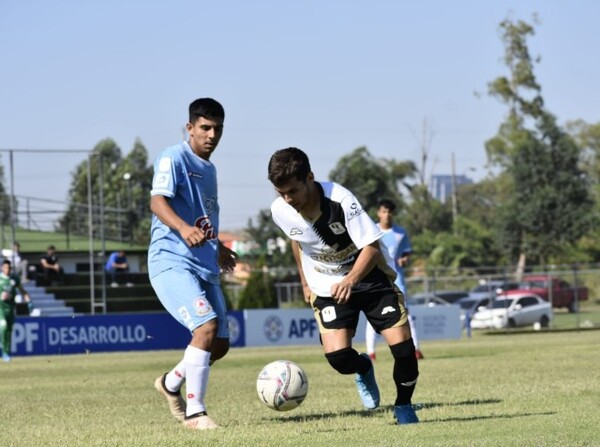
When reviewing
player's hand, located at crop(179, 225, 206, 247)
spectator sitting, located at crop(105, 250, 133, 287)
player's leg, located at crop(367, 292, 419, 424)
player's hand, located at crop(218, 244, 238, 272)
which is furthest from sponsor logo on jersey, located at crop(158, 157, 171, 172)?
spectator sitting, located at crop(105, 250, 133, 287)

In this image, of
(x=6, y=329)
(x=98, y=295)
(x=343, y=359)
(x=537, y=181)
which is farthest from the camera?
(x=537, y=181)

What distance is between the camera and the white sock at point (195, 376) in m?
8.68

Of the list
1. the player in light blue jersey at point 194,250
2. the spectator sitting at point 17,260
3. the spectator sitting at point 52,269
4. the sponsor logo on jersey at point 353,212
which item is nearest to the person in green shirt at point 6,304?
the spectator sitting at point 17,260

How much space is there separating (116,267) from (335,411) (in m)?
26.7

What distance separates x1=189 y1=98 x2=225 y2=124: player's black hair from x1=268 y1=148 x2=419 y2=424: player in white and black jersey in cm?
74

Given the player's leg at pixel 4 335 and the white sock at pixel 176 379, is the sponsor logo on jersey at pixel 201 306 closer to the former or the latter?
the white sock at pixel 176 379

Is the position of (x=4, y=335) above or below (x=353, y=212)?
below

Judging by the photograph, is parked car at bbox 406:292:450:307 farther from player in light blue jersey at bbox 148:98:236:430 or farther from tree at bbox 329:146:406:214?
player in light blue jersey at bbox 148:98:236:430

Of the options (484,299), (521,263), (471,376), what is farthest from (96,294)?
(521,263)

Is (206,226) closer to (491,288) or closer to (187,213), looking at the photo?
(187,213)

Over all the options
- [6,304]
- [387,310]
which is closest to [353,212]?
[387,310]

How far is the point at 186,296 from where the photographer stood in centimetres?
860

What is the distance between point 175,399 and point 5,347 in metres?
17.9

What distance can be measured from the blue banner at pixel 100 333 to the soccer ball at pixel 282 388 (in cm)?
1904
